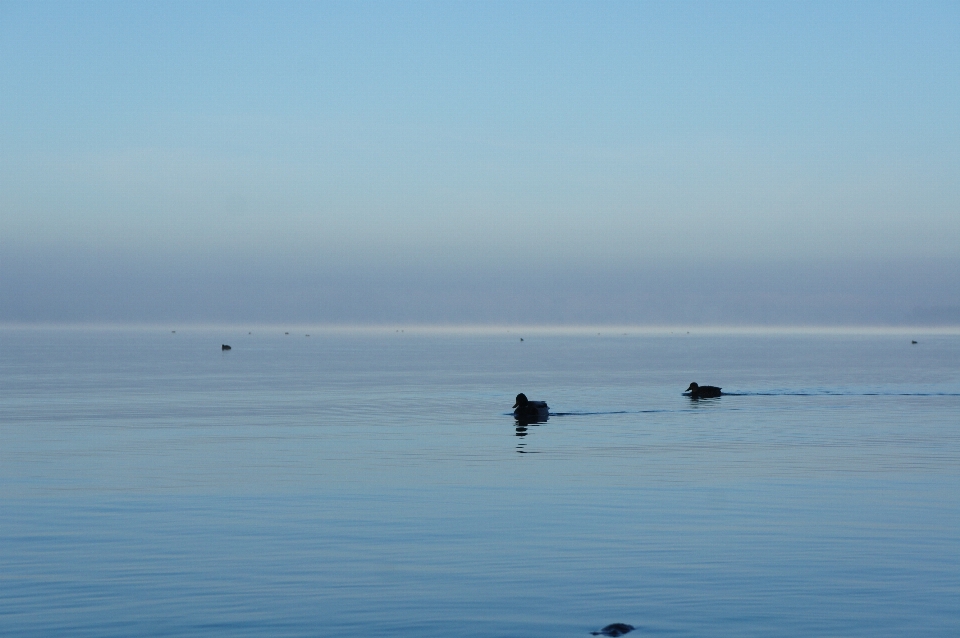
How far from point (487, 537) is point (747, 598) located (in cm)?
697

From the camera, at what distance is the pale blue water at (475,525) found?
1795cm

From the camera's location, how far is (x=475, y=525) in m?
25.7

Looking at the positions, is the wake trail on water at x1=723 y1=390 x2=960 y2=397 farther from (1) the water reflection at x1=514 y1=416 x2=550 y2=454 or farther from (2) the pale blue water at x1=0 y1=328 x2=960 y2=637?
(1) the water reflection at x1=514 y1=416 x2=550 y2=454

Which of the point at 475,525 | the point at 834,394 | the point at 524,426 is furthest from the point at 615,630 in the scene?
the point at 834,394

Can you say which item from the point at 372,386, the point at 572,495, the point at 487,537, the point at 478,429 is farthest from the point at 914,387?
the point at 487,537

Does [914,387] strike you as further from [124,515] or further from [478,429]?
[124,515]

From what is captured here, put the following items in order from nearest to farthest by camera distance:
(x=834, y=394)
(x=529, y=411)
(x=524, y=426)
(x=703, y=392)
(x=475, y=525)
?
(x=475, y=525) → (x=524, y=426) → (x=529, y=411) → (x=703, y=392) → (x=834, y=394)

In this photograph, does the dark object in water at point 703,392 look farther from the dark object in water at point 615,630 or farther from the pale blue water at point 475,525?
the dark object in water at point 615,630

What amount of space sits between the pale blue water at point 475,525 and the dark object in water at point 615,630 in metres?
0.14

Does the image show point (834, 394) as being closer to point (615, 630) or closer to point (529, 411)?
point (529, 411)

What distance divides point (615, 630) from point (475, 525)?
9.62m

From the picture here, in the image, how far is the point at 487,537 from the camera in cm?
2431

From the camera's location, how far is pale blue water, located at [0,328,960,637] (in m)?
18.0

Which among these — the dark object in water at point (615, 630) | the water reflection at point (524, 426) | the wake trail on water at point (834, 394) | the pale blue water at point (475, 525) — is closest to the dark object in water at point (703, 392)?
the wake trail on water at point (834, 394)
